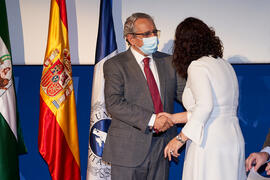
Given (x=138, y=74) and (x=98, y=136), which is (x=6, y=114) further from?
(x=138, y=74)

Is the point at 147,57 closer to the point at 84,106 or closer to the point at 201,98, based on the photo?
the point at 201,98

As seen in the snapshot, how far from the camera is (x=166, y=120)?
253 cm

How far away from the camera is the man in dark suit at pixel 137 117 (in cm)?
256

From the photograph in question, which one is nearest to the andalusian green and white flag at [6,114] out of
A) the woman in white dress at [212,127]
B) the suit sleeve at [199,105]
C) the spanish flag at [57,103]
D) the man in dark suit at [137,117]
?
the spanish flag at [57,103]

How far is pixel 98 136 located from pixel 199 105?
1.47 m

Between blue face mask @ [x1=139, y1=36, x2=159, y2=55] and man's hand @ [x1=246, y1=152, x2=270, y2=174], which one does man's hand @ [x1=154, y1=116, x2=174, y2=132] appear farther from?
man's hand @ [x1=246, y1=152, x2=270, y2=174]

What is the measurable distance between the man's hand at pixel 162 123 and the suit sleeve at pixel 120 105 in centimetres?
6

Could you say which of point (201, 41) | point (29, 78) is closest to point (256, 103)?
point (201, 41)

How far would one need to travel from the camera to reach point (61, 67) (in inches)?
Answer: 132

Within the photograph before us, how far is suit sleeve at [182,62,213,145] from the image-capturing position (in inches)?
82.8

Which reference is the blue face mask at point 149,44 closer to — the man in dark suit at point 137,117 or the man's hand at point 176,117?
the man in dark suit at point 137,117

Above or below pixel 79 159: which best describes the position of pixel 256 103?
above

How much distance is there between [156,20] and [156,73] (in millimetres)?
1154

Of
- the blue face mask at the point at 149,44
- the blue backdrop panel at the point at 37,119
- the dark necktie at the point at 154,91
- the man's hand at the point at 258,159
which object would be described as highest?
the blue face mask at the point at 149,44
